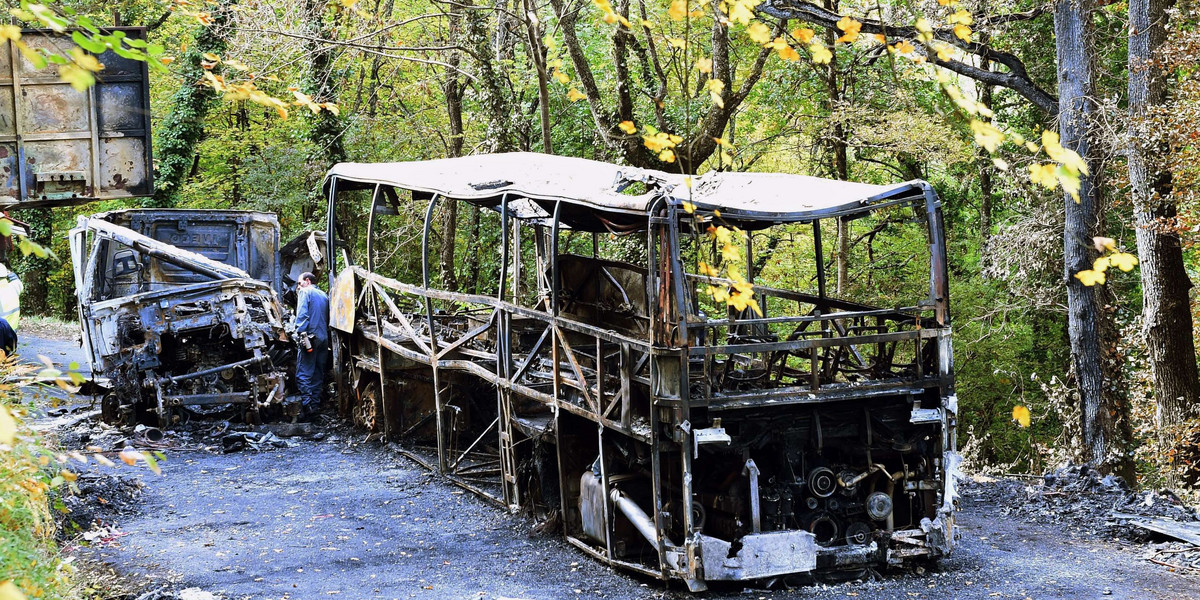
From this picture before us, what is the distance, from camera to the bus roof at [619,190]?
805 centimetres

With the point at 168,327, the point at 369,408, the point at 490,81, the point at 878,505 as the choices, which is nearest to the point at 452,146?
the point at 490,81

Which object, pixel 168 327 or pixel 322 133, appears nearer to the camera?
pixel 168 327

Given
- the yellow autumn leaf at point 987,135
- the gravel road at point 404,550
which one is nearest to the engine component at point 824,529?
the gravel road at point 404,550

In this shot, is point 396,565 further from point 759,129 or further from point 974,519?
point 759,129

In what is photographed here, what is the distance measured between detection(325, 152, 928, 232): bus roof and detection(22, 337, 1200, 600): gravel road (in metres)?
2.98

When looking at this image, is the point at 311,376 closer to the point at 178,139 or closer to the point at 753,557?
the point at 753,557

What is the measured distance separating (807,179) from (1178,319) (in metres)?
6.26

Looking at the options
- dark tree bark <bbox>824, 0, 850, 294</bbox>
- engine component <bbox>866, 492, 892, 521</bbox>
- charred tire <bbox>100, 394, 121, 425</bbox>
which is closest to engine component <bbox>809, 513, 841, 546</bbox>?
engine component <bbox>866, 492, 892, 521</bbox>

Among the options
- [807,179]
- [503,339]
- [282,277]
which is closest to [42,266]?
[282,277]

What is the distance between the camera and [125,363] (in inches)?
500

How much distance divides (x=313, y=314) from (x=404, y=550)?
5.62m

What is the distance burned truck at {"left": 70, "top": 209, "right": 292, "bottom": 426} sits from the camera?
12688 mm

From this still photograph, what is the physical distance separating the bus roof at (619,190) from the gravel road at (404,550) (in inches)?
117

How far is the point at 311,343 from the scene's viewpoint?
1393 cm
